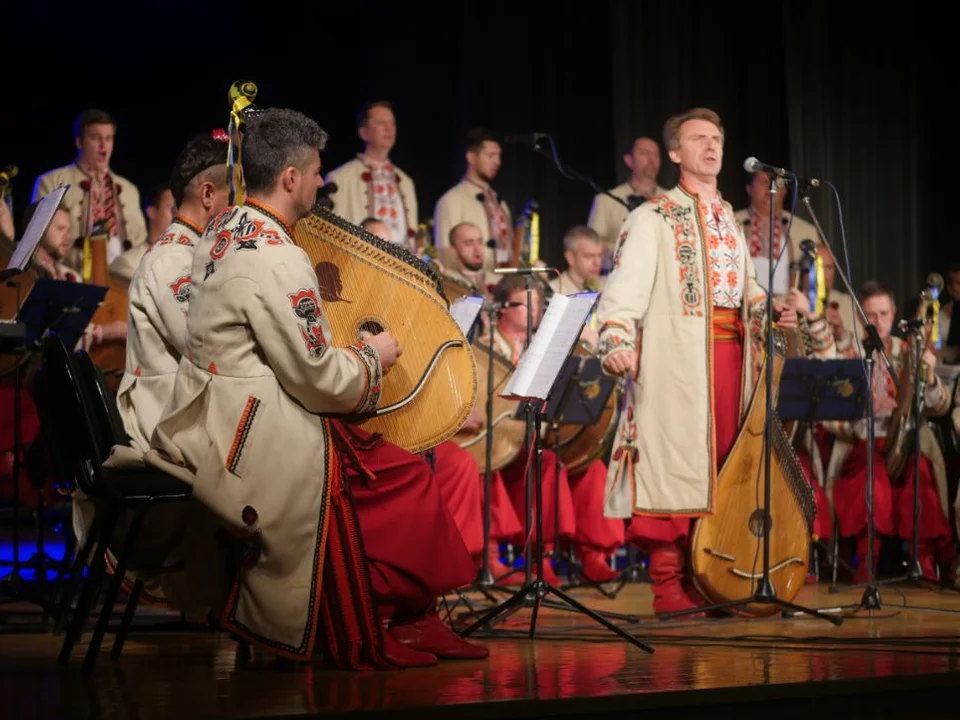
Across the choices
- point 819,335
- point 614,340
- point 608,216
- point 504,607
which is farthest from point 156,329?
point 608,216

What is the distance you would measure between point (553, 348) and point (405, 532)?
84 centimetres

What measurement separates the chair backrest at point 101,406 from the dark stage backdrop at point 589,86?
5123 mm

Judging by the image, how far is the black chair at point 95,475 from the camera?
3506 millimetres

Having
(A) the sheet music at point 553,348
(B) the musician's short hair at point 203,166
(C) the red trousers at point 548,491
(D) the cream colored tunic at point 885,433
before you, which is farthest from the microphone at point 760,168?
(D) the cream colored tunic at point 885,433

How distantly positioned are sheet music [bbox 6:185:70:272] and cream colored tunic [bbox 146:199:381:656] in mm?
1207

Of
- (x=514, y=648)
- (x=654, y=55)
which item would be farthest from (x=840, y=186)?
(x=514, y=648)

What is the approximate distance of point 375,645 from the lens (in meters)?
3.56

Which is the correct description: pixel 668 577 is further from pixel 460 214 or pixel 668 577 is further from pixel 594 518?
pixel 460 214

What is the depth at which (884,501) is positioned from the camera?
23.7 ft

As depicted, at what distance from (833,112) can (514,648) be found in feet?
22.4

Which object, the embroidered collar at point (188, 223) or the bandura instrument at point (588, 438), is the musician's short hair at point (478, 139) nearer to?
the bandura instrument at point (588, 438)

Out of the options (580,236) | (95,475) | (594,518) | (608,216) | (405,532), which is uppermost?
(608,216)

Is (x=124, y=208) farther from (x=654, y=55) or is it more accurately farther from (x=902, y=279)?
(x=902, y=279)

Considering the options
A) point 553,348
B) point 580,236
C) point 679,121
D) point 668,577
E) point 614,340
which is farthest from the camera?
point 580,236
